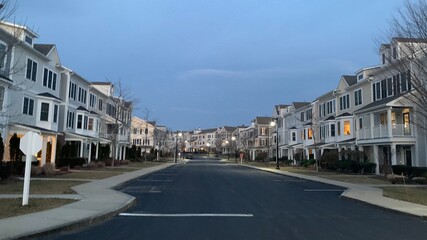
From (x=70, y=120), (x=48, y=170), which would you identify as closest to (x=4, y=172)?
(x=48, y=170)

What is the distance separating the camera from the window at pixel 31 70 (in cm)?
3212

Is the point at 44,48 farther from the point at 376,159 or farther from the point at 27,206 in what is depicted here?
the point at 376,159

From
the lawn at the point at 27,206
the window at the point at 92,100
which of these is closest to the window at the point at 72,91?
the window at the point at 92,100

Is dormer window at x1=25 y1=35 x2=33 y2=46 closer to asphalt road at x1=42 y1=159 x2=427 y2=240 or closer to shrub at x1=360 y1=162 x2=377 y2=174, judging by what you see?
asphalt road at x1=42 y1=159 x2=427 y2=240

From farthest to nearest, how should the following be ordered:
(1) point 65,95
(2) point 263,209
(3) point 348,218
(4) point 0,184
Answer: (1) point 65,95, (4) point 0,184, (2) point 263,209, (3) point 348,218

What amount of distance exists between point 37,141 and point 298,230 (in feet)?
27.7

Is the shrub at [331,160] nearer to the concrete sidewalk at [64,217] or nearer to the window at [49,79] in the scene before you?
the window at [49,79]

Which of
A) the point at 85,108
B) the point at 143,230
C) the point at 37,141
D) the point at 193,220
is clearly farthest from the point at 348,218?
the point at 85,108

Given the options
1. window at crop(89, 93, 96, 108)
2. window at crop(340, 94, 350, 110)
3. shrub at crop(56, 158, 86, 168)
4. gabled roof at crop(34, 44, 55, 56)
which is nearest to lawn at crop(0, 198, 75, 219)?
shrub at crop(56, 158, 86, 168)

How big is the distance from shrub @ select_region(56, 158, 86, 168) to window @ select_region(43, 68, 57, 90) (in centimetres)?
A: 709

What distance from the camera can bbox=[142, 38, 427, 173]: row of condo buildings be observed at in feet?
71.3

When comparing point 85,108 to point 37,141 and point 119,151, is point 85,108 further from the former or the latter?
point 37,141

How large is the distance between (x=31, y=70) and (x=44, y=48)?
516 cm

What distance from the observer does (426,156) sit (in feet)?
103
